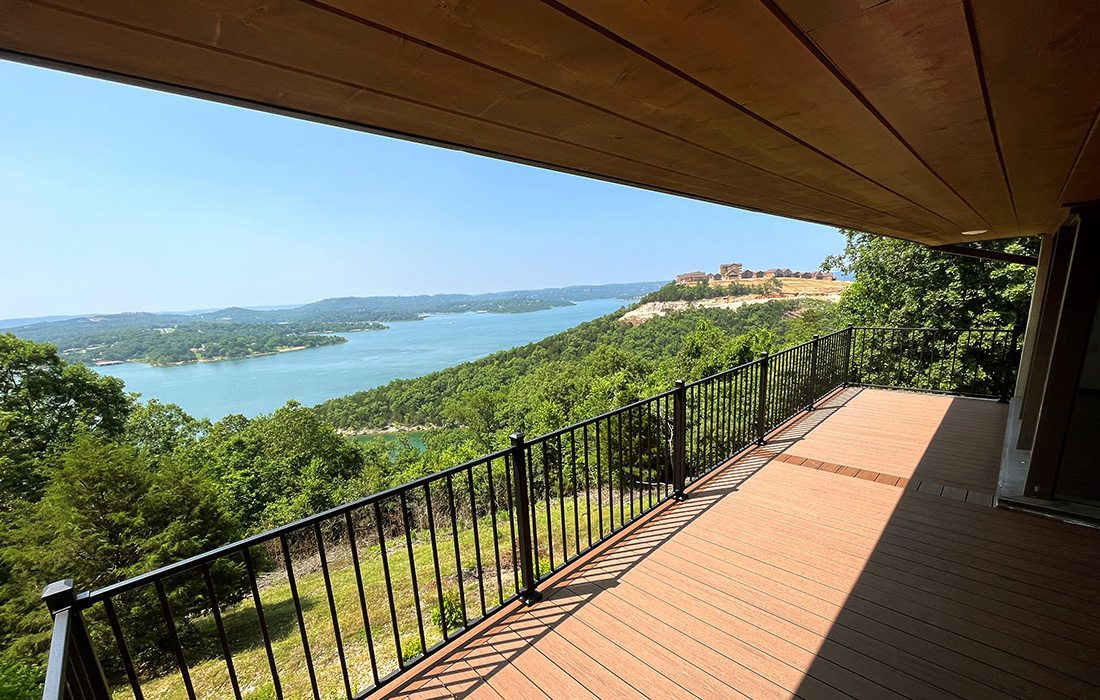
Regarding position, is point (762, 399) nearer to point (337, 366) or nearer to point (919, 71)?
point (919, 71)

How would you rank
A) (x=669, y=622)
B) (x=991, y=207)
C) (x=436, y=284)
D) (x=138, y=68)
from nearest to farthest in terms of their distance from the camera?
(x=138, y=68) → (x=669, y=622) → (x=991, y=207) → (x=436, y=284)

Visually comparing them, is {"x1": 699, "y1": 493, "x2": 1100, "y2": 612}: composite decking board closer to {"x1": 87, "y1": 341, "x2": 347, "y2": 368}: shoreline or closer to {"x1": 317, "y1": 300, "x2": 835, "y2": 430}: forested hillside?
{"x1": 317, "y1": 300, "x2": 835, "y2": 430}: forested hillside

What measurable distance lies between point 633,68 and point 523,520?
2.14 metres

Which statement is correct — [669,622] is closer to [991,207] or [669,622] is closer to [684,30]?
[684,30]

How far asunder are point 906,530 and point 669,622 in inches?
75.3

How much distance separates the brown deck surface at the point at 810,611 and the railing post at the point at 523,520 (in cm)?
10

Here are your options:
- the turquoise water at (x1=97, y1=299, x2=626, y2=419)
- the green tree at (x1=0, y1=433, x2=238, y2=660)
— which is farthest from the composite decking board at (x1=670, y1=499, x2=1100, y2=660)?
the turquoise water at (x1=97, y1=299, x2=626, y2=419)

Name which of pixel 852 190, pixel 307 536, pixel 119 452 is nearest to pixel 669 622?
pixel 852 190

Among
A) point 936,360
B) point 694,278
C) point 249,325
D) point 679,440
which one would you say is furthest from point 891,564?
point 249,325

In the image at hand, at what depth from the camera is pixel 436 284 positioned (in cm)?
9419

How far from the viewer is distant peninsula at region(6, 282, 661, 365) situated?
4141 cm

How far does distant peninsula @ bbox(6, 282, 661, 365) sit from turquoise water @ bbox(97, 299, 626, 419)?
172 cm

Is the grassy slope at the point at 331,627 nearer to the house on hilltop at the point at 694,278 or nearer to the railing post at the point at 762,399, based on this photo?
the railing post at the point at 762,399

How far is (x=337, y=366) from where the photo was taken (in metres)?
60.2
